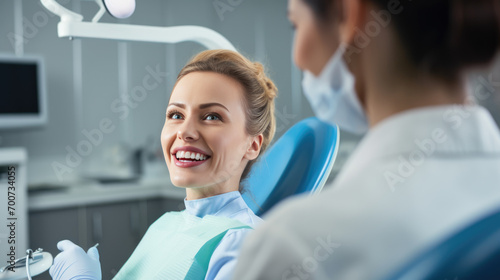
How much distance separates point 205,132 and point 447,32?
0.78 metres

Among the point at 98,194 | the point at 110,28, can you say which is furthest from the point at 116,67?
the point at 110,28

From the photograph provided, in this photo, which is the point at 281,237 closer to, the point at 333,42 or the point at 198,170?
the point at 333,42

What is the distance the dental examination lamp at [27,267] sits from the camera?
118 cm

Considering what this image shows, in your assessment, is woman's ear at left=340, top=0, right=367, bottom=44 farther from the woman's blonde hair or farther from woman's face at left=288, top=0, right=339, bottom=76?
the woman's blonde hair

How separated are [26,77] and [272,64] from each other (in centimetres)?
159

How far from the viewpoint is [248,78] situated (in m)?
1.31

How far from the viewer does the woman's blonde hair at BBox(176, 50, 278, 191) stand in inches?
51.1

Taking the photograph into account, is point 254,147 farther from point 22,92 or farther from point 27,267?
point 22,92

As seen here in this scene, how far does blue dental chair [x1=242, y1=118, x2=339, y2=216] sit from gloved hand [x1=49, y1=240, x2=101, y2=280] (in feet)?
1.48

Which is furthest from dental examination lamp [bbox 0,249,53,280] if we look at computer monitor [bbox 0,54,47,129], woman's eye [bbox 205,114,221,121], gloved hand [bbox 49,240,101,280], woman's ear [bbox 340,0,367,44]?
computer monitor [bbox 0,54,47,129]

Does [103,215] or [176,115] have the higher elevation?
[176,115]

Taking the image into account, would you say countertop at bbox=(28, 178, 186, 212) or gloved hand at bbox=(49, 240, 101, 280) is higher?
gloved hand at bbox=(49, 240, 101, 280)

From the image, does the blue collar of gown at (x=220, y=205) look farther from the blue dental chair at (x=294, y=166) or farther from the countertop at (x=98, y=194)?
the countertop at (x=98, y=194)

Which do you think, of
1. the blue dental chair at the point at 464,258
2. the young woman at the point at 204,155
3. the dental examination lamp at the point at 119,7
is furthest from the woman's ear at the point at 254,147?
the blue dental chair at the point at 464,258
